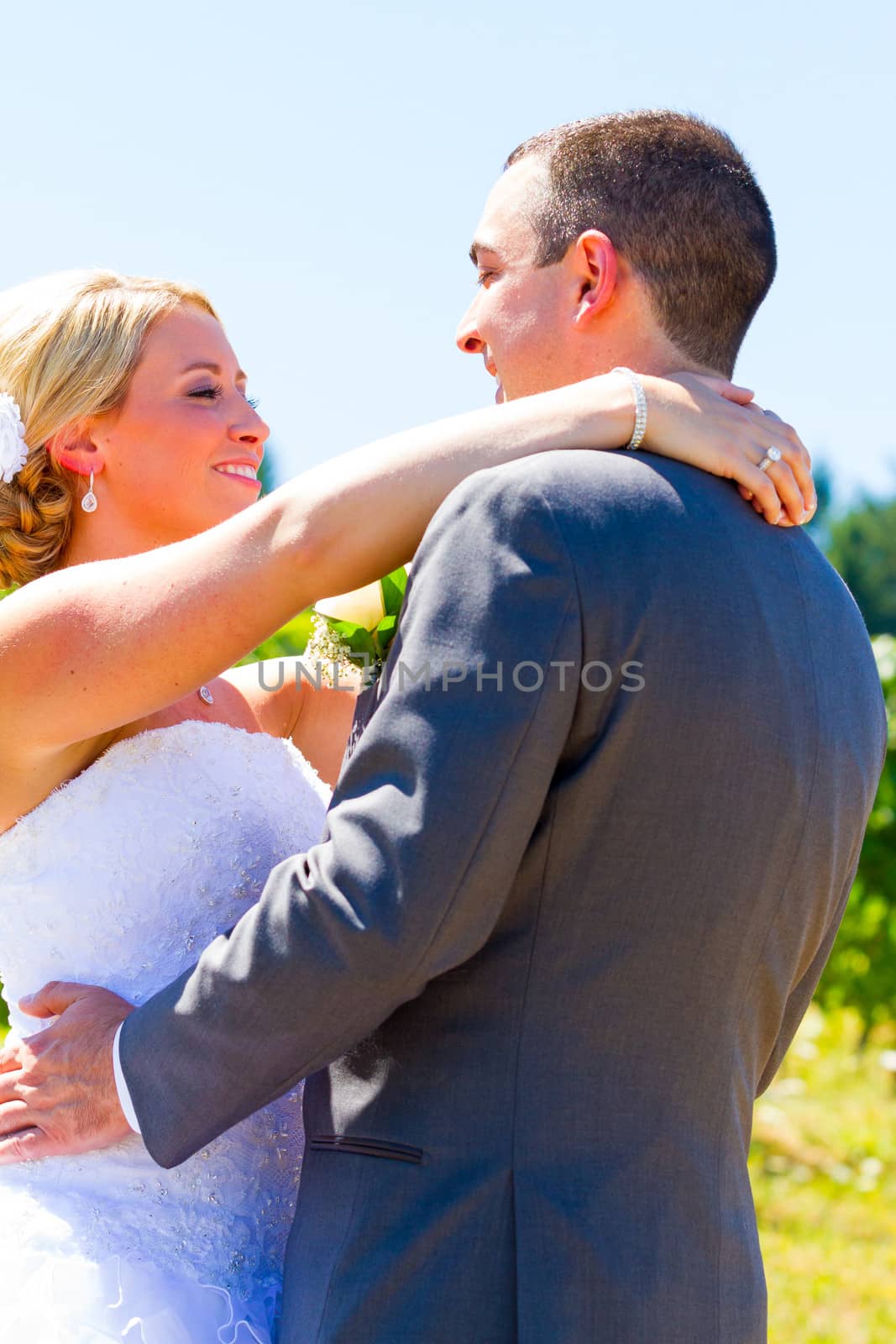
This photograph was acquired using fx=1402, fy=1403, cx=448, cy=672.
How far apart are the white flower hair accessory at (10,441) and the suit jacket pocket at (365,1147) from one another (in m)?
1.93

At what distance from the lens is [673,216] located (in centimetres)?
249

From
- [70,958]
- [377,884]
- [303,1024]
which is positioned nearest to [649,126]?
[377,884]

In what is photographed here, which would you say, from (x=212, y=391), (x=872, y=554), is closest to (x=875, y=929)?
(x=212, y=391)

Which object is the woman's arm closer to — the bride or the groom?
the bride

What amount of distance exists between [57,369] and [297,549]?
146 cm

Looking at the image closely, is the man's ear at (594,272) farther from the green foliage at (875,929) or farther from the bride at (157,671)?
the green foliage at (875,929)

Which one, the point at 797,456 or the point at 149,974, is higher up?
the point at 797,456

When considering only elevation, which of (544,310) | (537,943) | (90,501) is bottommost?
(537,943)

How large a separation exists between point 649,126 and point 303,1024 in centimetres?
171

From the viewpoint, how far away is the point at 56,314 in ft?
11.4

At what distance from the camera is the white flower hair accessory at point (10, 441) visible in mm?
3422

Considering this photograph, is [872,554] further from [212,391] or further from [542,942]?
[542,942]

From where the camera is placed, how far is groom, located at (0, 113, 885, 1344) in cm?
195

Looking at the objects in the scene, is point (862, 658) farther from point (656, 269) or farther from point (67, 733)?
point (67, 733)
